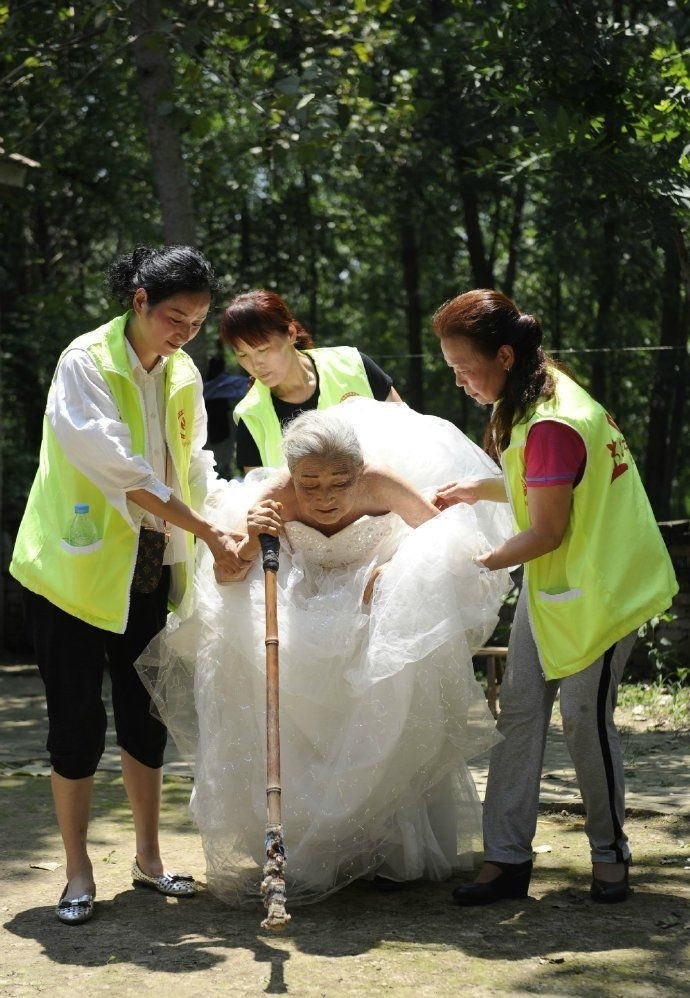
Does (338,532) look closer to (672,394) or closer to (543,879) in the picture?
(543,879)

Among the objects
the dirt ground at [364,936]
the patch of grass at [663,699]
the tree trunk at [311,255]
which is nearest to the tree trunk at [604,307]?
the tree trunk at [311,255]

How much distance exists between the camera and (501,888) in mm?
3523

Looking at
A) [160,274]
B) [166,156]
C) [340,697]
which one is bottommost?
[340,697]

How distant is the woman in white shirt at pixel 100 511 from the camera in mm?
3461

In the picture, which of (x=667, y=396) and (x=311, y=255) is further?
(x=311, y=255)

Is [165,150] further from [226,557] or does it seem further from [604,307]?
[604,307]

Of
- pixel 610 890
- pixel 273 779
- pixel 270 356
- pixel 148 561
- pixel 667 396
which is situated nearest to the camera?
pixel 273 779

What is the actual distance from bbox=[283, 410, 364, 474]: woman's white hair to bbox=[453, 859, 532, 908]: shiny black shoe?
1.22 meters

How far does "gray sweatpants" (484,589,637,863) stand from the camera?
135 inches

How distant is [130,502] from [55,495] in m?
0.21

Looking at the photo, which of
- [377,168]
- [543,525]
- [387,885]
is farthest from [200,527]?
[377,168]

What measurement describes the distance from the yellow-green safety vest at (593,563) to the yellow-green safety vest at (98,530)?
1100 millimetres

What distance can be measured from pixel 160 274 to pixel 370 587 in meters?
1.07

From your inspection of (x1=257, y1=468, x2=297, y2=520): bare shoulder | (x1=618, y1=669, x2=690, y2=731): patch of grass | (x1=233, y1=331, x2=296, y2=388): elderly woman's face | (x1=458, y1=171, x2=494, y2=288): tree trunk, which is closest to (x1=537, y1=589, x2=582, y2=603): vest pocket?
(x1=257, y1=468, x2=297, y2=520): bare shoulder
